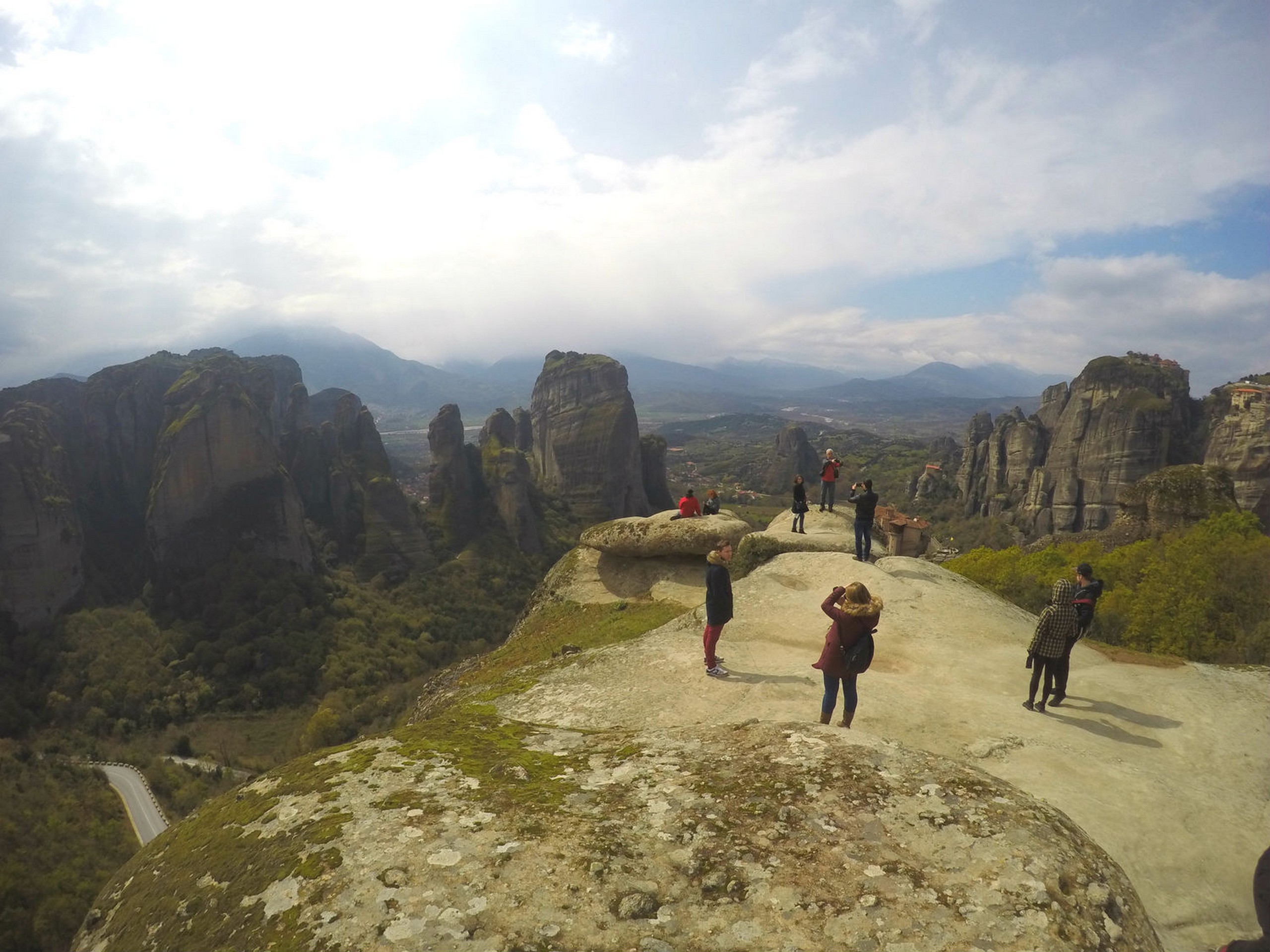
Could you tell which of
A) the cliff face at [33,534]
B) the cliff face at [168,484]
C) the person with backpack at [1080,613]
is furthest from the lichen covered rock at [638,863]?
the cliff face at [168,484]

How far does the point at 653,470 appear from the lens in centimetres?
14625

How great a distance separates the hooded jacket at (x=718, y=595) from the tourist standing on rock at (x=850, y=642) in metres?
3.50

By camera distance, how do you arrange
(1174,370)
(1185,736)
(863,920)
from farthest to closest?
(1174,370) → (1185,736) → (863,920)

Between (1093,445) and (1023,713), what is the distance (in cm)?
12479

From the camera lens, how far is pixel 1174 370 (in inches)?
4592

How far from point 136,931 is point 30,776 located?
68.1 m

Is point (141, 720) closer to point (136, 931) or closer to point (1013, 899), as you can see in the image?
point (136, 931)

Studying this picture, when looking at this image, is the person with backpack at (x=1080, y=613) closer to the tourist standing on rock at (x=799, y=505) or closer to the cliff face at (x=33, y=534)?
the tourist standing on rock at (x=799, y=505)

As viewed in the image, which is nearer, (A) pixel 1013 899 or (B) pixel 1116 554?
(A) pixel 1013 899

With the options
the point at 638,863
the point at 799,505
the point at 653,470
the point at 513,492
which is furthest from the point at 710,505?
the point at 653,470

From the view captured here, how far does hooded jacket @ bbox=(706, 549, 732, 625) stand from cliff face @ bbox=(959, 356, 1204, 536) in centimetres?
10720

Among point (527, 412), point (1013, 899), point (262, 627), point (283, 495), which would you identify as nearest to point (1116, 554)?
point (1013, 899)

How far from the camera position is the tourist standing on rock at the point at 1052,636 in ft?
44.8

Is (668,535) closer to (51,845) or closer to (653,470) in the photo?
(51,845)
